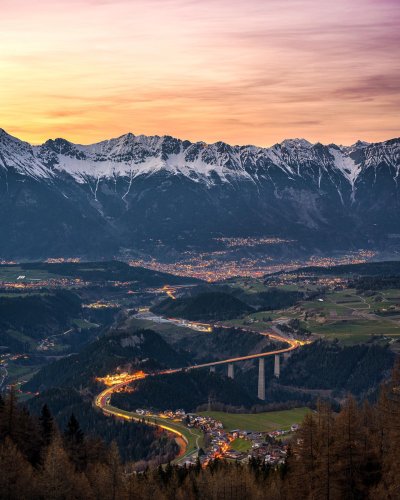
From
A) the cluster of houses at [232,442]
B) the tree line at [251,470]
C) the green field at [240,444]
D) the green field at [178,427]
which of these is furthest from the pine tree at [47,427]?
the green field at [240,444]

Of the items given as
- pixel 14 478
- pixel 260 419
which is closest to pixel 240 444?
pixel 260 419

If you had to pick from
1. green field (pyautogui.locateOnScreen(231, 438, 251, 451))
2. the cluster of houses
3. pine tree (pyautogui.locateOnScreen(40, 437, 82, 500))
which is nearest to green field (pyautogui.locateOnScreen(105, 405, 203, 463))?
the cluster of houses

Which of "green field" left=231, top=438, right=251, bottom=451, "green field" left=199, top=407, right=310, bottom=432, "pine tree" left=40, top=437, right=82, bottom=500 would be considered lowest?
"green field" left=199, top=407, right=310, bottom=432

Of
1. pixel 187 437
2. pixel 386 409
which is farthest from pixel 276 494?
pixel 187 437

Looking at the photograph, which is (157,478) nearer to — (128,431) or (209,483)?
(209,483)

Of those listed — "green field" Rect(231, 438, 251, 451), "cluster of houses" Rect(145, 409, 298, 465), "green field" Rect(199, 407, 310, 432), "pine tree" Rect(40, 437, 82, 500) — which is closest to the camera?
"pine tree" Rect(40, 437, 82, 500)

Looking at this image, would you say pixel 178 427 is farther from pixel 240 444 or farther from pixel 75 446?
pixel 75 446

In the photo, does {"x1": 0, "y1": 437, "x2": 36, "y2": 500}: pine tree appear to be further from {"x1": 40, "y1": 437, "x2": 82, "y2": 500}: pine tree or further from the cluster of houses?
the cluster of houses
